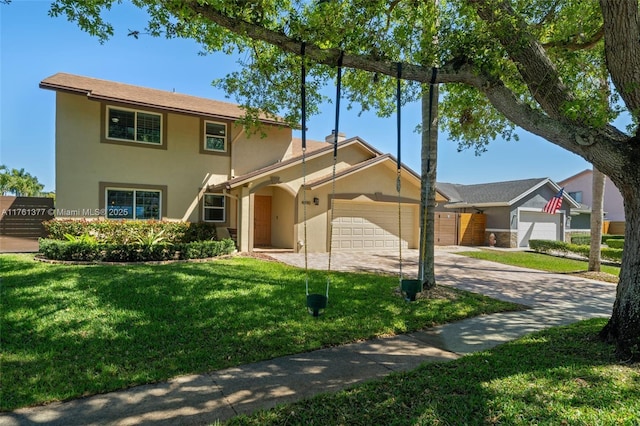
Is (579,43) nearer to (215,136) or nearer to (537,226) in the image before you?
(215,136)

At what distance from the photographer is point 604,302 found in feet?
27.6

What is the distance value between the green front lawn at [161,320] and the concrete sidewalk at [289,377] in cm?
22

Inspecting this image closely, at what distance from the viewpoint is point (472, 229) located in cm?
2350

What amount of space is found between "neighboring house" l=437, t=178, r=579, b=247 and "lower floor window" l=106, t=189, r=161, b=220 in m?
17.1

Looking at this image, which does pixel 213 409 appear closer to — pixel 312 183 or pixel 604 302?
pixel 604 302

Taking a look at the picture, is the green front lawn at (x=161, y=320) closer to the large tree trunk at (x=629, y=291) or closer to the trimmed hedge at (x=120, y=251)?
the trimmed hedge at (x=120, y=251)

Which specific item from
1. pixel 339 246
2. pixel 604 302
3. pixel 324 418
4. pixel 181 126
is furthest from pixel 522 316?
pixel 181 126

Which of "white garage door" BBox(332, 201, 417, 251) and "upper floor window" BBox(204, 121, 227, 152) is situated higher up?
"upper floor window" BBox(204, 121, 227, 152)

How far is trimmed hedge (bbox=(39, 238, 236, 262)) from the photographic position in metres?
10.5

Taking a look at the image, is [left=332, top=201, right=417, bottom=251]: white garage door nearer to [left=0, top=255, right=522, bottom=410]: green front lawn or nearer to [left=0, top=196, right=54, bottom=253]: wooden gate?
[left=0, top=255, right=522, bottom=410]: green front lawn

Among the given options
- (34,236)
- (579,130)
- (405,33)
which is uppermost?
(405,33)

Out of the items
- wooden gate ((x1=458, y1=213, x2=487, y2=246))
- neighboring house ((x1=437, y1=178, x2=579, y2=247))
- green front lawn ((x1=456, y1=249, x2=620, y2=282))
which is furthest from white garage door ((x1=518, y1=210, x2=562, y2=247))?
green front lawn ((x1=456, y1=249, x2=620, y2=282))

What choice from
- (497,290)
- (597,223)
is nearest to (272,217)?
(497,290)

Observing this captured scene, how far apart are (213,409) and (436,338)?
3593 mm
